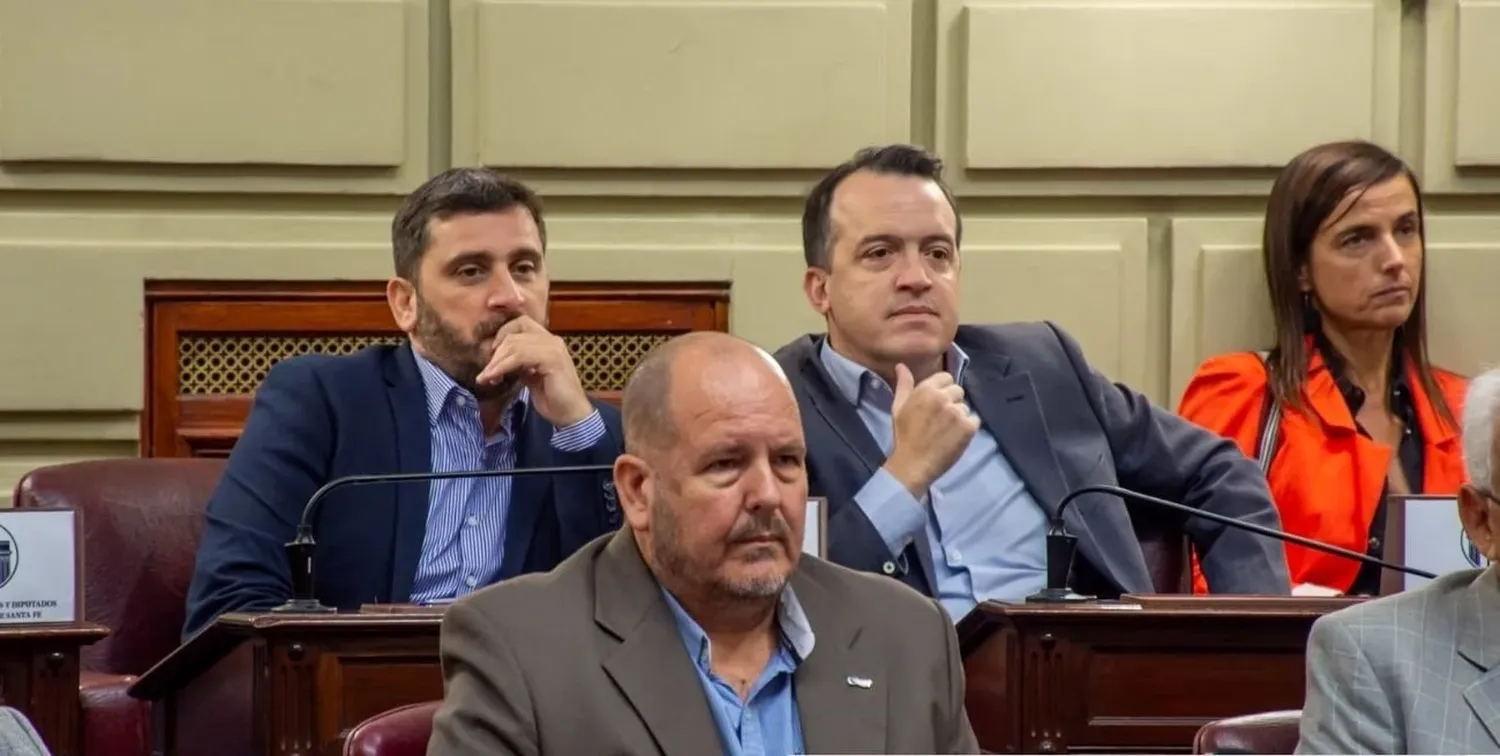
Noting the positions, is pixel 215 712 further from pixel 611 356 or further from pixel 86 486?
pixel 611 356

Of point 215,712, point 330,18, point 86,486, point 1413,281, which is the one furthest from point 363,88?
point 1413,281

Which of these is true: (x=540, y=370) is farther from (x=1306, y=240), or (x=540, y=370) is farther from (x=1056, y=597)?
(x=1306, y=240)

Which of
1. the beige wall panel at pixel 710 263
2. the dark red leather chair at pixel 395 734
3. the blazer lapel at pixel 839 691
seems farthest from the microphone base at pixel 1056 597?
the beige wall panel at pixel 710 263

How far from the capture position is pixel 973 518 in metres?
4.40

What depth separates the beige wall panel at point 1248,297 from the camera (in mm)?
5535

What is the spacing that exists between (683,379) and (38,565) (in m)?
1.38

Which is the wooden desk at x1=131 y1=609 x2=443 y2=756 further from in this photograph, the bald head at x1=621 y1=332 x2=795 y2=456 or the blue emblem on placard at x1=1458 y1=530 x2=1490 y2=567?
the blue emblem on placard at x1=1458 y1=530 x2=1490 y2=567

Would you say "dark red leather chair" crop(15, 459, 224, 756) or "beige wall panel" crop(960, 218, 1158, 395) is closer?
"dark red leather chair" crop(15, 459, 224, 756)

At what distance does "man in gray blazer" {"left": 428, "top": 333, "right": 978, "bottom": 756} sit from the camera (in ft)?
8.48

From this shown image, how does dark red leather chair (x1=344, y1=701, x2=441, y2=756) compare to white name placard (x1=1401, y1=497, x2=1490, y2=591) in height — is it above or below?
below

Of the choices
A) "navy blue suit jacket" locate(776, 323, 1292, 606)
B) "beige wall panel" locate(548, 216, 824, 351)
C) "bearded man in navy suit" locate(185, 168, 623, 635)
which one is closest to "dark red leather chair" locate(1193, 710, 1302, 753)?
"navy blue suit jacket" locate(776, 323, 1292, 606)

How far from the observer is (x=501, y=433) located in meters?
4.35

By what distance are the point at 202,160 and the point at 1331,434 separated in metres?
2.55

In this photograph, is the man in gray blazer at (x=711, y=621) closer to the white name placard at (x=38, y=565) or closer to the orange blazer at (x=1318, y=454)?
the white name placard at (x=38, y=565)
